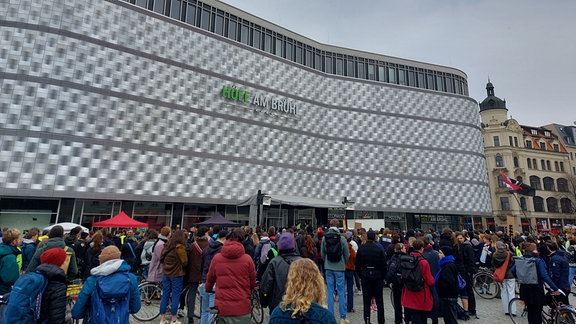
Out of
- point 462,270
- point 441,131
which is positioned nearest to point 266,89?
point 441,131

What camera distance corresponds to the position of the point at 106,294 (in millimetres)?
4090

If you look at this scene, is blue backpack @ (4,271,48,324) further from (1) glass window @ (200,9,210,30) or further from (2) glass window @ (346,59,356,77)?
(2) glass window @ (346,59,356,77)

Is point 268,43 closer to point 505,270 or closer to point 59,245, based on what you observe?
point 505,270

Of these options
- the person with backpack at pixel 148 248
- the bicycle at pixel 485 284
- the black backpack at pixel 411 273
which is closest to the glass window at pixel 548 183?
the bicycle at pixel 485 284

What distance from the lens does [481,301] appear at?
11.3 m

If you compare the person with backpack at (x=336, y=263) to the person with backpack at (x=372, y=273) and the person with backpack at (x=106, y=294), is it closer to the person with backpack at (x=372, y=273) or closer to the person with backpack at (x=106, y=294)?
the person with backpack at (x=372, y=273)

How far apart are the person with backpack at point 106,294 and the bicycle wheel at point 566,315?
8730 millimetres

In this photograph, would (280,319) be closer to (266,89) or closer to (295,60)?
(266,89)

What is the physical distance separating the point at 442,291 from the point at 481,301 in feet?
19.1

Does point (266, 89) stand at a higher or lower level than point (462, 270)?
higher

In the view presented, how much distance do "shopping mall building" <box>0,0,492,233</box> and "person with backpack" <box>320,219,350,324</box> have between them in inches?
437

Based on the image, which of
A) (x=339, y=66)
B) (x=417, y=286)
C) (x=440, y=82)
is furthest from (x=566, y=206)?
(x=417, y=286)

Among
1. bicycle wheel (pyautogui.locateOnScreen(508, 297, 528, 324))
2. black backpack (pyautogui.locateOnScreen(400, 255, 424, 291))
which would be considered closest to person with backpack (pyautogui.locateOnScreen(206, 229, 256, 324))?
black backpack (pyautogui.locateOnScreen(400, 255, 424, 291))

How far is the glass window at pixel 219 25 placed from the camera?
1220 inches
